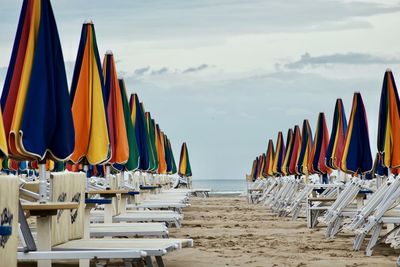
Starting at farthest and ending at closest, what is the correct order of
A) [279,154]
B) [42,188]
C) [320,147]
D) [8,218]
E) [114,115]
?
[279,154]
[320,147]
[114,115]
[42,188]
[8,218]

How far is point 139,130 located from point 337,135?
3.94 m

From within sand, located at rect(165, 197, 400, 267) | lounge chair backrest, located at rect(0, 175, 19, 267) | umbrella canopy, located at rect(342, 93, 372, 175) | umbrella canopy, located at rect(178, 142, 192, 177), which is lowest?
sand, located at rect(165, 197, 400, 267)

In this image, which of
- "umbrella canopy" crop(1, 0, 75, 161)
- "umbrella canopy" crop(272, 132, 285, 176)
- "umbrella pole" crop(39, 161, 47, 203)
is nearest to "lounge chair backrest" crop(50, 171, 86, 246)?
"umbrella pole" crop(39, 161, 47, 203)

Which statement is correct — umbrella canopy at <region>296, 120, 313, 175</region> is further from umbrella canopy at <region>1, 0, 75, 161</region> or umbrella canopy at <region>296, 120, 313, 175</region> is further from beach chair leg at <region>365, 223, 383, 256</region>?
umbrella canopy at <region>1, 0, 75, 161</region>

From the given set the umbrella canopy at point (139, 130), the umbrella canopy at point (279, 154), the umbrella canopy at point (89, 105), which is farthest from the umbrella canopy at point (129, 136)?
the umbrella canopy at point (279, 154)

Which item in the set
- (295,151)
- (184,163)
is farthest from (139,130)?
(184,163)

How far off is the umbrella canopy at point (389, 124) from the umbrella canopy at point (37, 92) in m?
6.39

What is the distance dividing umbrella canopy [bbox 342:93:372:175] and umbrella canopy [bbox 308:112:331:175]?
15.0ft

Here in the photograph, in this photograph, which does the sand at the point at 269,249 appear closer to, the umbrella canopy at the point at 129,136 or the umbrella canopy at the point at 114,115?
the umbrella canopy at the point at 129,136

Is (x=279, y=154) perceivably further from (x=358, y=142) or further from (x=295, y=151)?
(x=358, y=142)

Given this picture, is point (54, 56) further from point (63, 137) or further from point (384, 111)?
point (384, 111)

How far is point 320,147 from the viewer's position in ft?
65.7

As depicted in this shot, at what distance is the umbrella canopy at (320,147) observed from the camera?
64.5 ft

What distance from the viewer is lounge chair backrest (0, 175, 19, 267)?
14.9 feet
